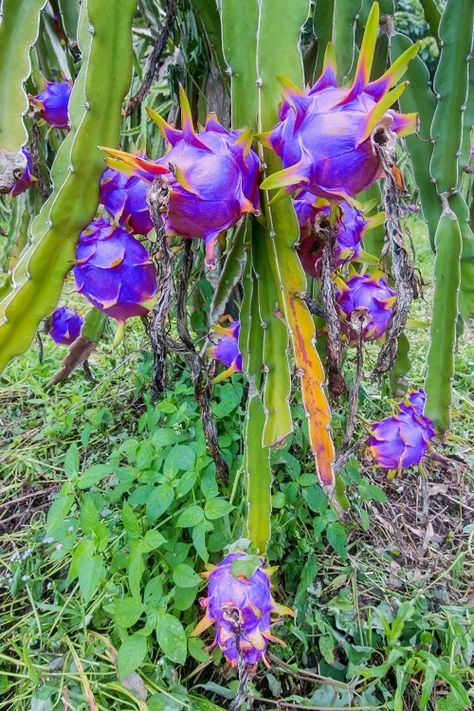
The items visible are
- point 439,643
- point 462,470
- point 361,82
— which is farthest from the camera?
point 462,470

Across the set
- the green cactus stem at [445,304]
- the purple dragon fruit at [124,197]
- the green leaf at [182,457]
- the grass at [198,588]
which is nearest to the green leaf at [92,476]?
the grass at [198,588]

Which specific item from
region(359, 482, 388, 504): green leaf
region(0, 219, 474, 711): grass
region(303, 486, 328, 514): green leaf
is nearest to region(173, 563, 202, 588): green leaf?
region(0, 219, 474, 711): grass

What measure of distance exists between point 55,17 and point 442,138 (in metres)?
0.87

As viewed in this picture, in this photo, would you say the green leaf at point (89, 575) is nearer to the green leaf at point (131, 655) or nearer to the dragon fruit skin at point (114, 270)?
the green leaf at point (131, 655)

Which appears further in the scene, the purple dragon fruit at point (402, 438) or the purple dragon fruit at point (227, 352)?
the purple dragon fruit at point (402, 438)

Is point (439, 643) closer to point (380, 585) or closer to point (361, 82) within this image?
point (380, 585)

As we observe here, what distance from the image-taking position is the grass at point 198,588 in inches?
31.9

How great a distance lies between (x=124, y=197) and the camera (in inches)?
23.5

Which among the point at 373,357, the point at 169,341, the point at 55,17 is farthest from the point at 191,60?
the point at 373,357

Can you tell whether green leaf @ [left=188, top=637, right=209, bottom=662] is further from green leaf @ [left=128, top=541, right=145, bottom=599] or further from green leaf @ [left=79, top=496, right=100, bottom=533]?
green leaf @ [left=79, top=496, right=100, bottom=533]

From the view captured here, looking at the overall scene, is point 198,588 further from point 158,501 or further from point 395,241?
point 395,241

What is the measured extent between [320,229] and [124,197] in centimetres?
22

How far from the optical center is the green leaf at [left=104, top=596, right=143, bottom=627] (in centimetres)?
76

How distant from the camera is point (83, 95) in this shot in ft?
1.94
